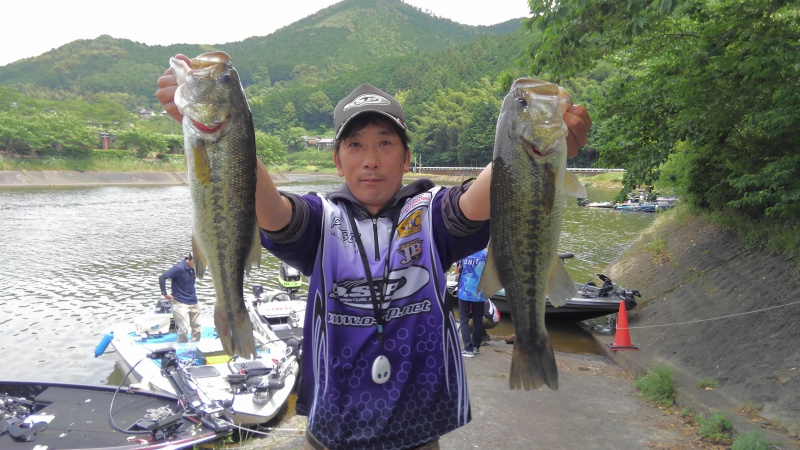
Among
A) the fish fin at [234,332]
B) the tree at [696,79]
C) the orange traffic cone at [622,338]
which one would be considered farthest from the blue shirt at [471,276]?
the fish fin at [234,332]

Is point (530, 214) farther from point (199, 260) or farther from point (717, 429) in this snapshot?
point (717, 429)

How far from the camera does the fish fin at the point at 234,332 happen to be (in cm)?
261

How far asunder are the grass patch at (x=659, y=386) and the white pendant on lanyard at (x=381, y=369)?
7.70m

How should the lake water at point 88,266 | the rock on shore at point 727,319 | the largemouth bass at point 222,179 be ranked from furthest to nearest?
1. the lake water at point 88,266
2. the rock on shore at point 727,319
3. the largemouth bass at point 222,179

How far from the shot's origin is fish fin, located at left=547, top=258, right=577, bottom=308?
9.05 ft

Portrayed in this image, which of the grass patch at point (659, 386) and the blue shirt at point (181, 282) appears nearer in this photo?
the grass patch at point (659, 386)

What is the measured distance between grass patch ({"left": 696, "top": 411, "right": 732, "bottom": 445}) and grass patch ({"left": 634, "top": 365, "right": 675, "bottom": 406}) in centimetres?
135

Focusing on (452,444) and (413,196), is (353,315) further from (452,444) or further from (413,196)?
(452,444)

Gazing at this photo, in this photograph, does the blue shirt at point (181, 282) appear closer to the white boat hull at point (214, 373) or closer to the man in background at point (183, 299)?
the man in background at point (183, 299)

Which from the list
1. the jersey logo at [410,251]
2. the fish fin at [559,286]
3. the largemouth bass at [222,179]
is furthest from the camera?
the fish fin at [559,286]

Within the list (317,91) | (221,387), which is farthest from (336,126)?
(317,91)

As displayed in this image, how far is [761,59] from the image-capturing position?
8609 millimetres

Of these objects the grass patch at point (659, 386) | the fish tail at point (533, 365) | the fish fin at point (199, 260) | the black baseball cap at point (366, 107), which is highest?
the black baseball cap at point (366, 107)

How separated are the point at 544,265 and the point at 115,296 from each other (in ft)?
68.4
